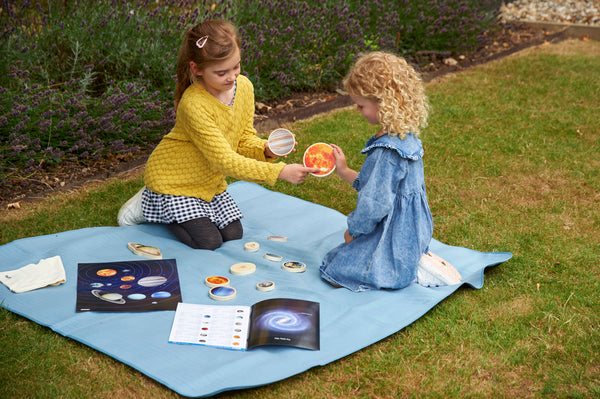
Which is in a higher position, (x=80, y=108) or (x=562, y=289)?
(x=80, y=108)

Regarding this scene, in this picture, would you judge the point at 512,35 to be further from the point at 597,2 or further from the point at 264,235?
the point at 264,235

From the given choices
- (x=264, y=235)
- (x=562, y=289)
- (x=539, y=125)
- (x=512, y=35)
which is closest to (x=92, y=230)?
(x=264, y=235)

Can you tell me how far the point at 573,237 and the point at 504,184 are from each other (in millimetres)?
902

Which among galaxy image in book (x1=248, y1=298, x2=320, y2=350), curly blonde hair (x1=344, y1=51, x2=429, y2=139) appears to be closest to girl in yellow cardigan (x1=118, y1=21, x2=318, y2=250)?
curly blonde hair (x1=344, y1=51, x2=429, y2=139)

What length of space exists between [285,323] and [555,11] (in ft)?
32.8

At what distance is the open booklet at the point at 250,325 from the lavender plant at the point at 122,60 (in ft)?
6.66

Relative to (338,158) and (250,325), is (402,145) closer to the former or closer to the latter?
(338,158)

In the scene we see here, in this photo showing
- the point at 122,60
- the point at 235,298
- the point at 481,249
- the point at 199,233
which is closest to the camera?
the point at 235,298

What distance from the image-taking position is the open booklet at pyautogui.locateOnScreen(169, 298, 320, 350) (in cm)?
271

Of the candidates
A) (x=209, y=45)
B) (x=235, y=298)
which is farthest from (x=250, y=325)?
(x=209, y=45)

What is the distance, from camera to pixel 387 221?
311 cm

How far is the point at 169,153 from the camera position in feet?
12.1

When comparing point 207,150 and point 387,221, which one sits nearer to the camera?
point 387,221

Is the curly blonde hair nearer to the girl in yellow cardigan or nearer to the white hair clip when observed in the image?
the girl in yellow cardigan
